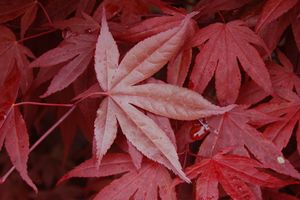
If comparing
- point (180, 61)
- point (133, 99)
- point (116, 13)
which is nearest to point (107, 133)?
point (133, 99)

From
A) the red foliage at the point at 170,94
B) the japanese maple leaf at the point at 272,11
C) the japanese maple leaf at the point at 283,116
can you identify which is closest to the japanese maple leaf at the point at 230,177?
the red foliage at the point at 170,94

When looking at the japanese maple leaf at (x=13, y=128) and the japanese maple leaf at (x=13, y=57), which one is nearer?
the japanese maple leaf at (x=13, y=128)

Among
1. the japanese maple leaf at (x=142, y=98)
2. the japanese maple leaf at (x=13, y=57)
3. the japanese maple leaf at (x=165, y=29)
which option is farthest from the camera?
the japanese maple leaf at (x=13, y=57)

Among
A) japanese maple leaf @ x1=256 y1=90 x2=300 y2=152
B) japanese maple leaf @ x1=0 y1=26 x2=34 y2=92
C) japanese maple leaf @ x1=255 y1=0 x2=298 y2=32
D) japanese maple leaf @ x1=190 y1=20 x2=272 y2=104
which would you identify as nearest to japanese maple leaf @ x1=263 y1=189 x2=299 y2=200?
japanese maple leaf @ x1=256 y1=90 x2=300 y2=152

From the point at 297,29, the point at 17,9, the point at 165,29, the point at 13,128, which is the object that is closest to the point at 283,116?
the point at 297,29

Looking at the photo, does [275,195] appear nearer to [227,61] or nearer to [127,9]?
[227,61]

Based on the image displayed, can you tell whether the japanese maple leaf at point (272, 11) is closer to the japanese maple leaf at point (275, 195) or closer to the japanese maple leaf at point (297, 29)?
the japanese maple leaf at point (297, 29)

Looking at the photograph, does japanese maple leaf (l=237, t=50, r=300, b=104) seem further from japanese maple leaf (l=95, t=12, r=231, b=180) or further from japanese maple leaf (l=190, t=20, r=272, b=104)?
japanese maple leaf (l=95, t=12, r=231, b=180)

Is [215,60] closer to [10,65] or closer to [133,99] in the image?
[133,99]
